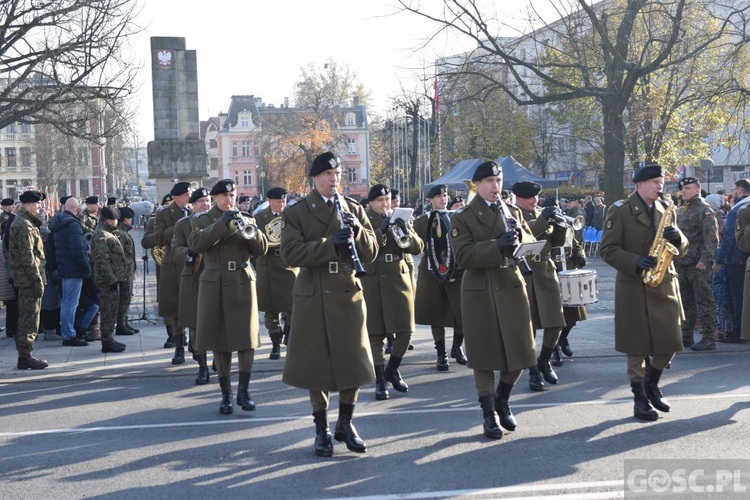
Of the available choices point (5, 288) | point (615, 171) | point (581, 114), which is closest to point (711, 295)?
point (5, 288)

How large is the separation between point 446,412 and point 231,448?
2.15 m

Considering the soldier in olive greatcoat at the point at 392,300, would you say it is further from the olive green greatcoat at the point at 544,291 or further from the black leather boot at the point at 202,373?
the black leather boot at the point at 202,373

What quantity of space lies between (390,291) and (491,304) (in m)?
2.22

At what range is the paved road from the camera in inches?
253

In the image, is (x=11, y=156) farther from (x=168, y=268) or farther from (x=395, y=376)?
(x=395, y=376)

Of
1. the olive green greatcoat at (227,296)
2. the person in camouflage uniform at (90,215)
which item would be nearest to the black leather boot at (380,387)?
the olive green greatcoat at (227,296)

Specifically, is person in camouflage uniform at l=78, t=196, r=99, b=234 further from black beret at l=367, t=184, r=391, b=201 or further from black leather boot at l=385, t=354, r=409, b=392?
black leather boot at l=385, t=354, r=409, b=392

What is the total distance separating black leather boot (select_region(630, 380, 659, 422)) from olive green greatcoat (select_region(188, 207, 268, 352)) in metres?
3.48

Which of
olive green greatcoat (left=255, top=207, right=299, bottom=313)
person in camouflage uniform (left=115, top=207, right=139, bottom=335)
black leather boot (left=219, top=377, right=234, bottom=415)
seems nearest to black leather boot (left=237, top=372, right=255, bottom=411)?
black leather boot (left=219, top=377, right=234, bottom=415)

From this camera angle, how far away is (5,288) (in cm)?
1347

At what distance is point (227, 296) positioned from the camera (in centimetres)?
892

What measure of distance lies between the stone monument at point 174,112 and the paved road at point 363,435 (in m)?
10.9

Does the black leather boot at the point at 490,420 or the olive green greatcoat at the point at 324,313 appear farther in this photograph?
the black leather boot at the point at 490,420

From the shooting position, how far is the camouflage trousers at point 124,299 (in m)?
13.8
